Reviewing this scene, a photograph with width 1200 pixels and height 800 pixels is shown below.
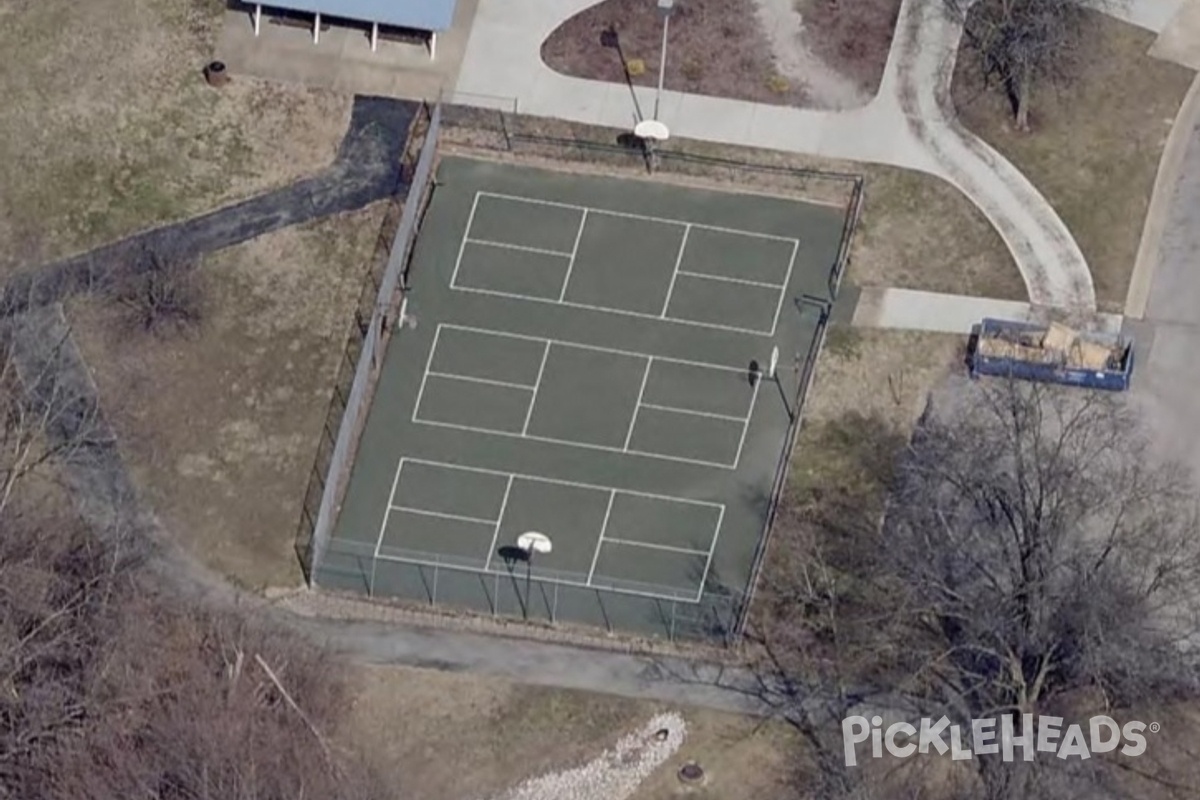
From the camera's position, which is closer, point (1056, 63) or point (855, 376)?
point (855, 376)

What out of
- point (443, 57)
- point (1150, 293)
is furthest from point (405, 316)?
point (1150, 293)

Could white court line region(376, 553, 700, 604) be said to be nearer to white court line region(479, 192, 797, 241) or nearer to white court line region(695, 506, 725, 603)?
white court line region(695, 506, 725, 603)

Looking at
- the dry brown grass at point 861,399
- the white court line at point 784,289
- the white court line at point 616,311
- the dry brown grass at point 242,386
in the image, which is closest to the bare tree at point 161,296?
the dry brown grass at point 242,386

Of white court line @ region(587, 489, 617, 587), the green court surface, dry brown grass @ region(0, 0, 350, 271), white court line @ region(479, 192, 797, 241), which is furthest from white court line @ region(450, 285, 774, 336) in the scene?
dry brown grass @ region(0, 0, 350, 271)

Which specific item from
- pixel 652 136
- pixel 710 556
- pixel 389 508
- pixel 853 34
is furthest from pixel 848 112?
pixel 389 508

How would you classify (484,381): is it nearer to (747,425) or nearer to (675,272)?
(675,272)

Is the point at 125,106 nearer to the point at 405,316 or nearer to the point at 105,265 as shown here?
the point at 105,265
